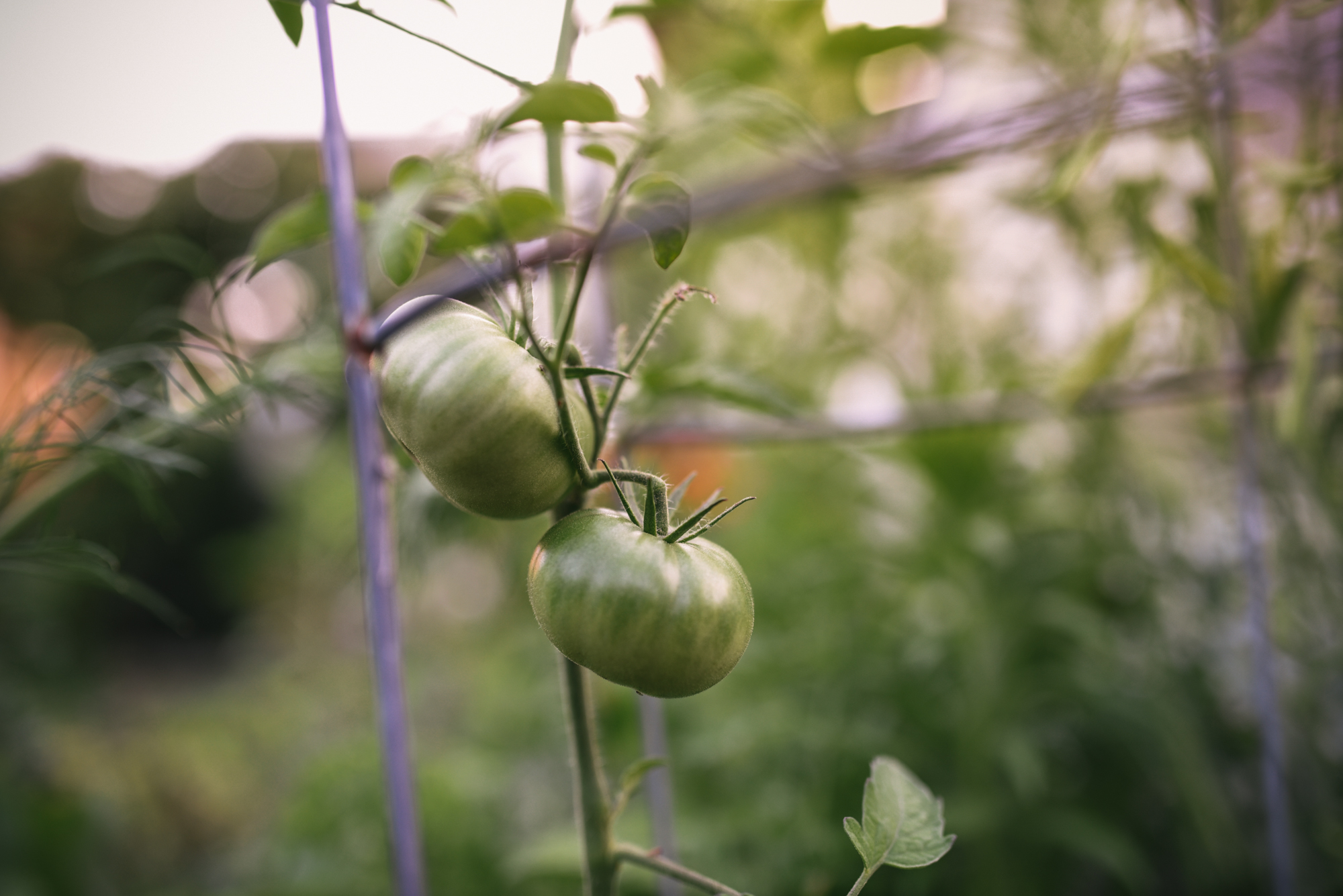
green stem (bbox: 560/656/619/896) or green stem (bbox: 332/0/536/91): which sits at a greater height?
green stem (bbox: 332/0/536/91)

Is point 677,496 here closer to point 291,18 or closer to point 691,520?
point 691,520

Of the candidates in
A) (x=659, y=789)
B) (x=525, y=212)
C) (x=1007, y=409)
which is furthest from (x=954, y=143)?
(x=659, y=789)

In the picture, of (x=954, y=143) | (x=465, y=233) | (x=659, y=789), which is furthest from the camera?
(x=659, y=789)

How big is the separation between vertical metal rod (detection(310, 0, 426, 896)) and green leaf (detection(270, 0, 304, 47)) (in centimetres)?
4

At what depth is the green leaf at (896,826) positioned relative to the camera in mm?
218

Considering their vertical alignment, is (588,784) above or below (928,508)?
above

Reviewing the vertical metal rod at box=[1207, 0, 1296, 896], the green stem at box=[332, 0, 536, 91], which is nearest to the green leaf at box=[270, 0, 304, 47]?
the green stem at box=[332, 0, 536, 91]

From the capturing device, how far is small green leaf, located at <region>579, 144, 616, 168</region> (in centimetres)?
22

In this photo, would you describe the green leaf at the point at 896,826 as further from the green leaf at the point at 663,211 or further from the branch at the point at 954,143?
the branch at the point at 954,143

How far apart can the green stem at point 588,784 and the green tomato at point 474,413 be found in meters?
0.06

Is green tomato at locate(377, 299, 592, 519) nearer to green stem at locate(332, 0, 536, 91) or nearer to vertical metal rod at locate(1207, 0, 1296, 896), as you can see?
green stem at locate(332, 0, 536, 91)

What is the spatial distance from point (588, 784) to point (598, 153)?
0.18 m

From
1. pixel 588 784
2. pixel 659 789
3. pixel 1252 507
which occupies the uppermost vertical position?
pixel 588 784

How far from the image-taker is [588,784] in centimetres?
22
